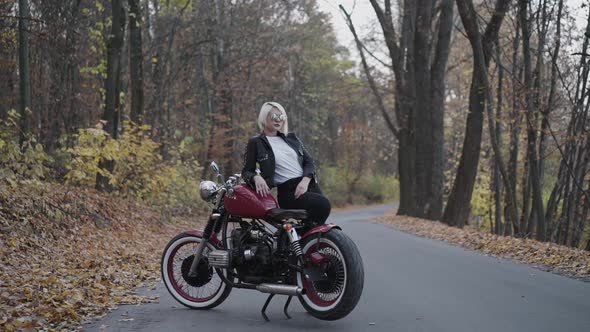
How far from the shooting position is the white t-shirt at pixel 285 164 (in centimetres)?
659

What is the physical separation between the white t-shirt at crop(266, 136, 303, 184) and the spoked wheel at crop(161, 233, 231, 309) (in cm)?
101

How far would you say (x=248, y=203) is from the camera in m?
6.52

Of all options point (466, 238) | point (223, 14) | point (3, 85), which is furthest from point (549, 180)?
point (3, 85)

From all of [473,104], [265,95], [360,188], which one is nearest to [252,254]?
[473,104]

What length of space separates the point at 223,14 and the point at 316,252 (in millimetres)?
27555

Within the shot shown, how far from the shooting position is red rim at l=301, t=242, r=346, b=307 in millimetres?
6027

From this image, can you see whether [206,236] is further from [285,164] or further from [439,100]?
[439,100]

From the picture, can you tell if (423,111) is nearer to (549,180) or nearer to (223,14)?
(223,14)

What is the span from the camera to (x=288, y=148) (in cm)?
670

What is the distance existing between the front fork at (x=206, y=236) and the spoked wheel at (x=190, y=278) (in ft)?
0.14

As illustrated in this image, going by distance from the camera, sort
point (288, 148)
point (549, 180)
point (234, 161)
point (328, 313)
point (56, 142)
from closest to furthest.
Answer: point (328, 313)
point (288, 148)
point (56, 142)
point (234, 161)
point (549, 180)

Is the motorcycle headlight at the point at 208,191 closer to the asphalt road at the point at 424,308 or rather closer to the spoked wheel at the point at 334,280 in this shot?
the asphalt road at the point at 424,308

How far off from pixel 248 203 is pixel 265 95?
29861mm

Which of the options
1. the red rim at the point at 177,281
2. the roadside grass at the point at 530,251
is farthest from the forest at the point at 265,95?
the red rim at the point at 177,281
